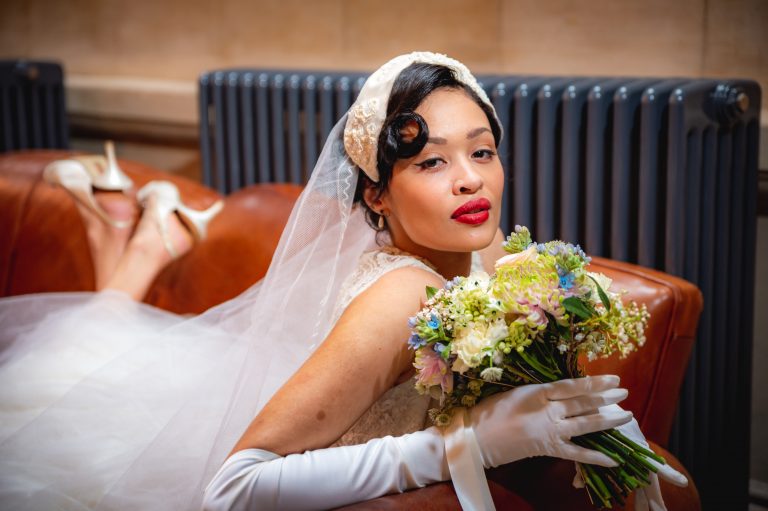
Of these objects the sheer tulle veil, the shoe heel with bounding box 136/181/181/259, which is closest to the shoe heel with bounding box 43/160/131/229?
the shoe heel with bounding box 136/181/181/259

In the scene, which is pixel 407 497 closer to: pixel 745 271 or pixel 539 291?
pixel 539 291

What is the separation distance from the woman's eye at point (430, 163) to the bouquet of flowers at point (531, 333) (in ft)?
0.93

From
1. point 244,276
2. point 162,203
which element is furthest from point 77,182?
point 244,276

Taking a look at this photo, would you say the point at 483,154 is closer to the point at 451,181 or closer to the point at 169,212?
the point at 451,181

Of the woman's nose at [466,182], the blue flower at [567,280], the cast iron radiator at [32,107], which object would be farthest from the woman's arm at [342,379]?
the cast iron radiator at [32,107]

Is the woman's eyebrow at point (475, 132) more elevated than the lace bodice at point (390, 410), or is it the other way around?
the woman's eyebrow at point (475, 132)

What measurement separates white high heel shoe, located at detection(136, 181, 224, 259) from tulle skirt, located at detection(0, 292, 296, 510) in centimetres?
30

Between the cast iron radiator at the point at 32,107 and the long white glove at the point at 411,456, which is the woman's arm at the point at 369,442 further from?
the cast iron radiator at the point at 32,107

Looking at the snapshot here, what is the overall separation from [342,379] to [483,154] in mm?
565

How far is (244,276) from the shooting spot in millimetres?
3064

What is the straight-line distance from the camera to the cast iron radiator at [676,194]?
2.67 meters

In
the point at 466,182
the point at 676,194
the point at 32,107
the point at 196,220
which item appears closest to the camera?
the point at 466,182

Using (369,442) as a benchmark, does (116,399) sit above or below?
below

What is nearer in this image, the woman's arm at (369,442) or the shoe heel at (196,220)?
the woman's arm at (369,442)
